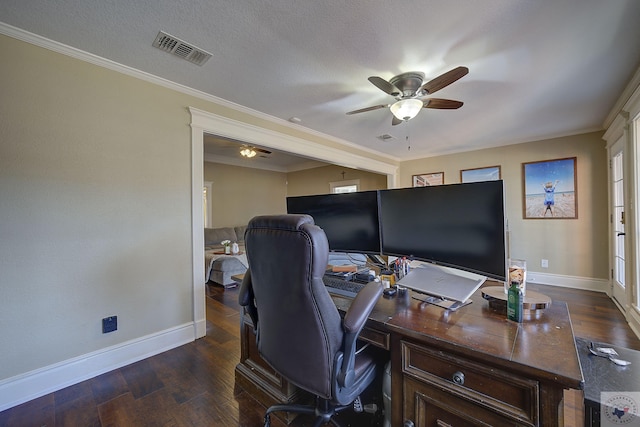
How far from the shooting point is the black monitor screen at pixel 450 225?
3.72 feet

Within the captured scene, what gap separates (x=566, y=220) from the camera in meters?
4.16

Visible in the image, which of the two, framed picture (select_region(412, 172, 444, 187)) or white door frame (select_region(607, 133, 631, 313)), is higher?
framed picture (select_region(412, 172, 444, 187))

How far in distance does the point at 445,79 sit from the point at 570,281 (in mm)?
4323

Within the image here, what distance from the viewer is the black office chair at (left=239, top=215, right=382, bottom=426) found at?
101 cm

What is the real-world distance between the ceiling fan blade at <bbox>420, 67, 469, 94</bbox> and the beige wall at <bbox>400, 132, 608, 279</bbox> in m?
3.44

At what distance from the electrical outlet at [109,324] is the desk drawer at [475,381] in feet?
7.63

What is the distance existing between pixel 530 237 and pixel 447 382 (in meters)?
4.79

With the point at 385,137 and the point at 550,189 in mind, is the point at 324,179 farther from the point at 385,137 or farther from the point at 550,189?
the point at 550,189

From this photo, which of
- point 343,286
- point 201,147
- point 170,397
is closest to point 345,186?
point 201,147

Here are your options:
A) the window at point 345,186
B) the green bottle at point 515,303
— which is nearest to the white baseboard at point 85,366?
the green bottle at point 515,303

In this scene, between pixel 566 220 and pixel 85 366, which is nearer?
pixel 85 366

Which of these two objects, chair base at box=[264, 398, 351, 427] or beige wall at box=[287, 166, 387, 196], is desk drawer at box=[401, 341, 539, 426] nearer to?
chair base at box=[264, 398, 351, 427]

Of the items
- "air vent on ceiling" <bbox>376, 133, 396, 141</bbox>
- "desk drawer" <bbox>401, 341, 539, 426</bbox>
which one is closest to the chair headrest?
"desk drawer" <bbox>401, 341, 539, 426</bbox>

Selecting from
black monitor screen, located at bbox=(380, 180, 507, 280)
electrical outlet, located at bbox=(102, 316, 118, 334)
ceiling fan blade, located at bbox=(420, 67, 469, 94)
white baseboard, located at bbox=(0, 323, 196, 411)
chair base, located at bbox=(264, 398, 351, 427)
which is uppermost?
ceiling fan blade, located at bbox=(420, 67, 469, 94)
